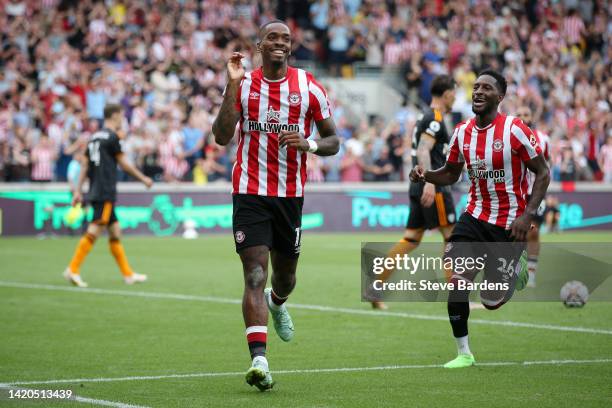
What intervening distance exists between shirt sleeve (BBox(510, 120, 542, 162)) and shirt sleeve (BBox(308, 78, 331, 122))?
151cm

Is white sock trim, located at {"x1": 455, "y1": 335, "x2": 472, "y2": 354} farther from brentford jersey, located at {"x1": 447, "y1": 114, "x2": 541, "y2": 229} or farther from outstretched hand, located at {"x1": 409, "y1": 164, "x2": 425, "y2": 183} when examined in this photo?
outstretched hand, located at {"x1": 409, "y1": 164, "x2": 425, "y2": 183}

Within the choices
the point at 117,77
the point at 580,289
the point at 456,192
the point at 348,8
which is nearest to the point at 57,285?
the point at 580,289

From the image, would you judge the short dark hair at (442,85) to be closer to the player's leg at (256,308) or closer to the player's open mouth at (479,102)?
the player's open mouth at (479,102)

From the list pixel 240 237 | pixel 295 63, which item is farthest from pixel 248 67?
pixel 240 237

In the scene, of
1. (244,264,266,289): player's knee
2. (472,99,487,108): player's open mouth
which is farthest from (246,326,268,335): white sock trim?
(472,99,487,108): player's open mouth

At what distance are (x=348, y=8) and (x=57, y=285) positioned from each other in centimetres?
2111

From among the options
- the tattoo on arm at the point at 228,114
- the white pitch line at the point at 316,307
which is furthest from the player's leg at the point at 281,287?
the white pitch line at the point at 316,307

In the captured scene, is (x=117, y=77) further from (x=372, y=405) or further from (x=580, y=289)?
(x=372, y=405)

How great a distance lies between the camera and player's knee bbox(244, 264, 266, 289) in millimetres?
7887

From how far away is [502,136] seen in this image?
878cm

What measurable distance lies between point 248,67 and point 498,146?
21.9 m

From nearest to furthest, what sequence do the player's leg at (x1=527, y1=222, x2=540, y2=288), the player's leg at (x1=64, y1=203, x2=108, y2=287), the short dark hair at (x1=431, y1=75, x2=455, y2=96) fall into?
the short dark hair at (x1=431, y1=75, x2=455, y2=96), the player's leg at (x1=527, y1=222, x2=540, y2=288), the player's leg at (x1=64, y1=203, x2=108, y2=287)

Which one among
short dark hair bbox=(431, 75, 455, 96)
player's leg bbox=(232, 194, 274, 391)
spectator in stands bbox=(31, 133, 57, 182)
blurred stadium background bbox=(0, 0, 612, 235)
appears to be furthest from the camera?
blurred stadium background bbox=(0, 0, 612, 235)

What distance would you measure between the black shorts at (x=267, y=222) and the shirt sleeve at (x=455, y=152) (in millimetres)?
1518
